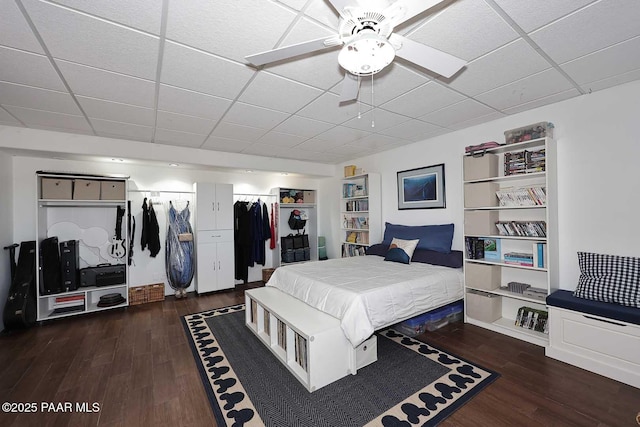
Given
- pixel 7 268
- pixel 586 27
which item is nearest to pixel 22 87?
pixel 7 268

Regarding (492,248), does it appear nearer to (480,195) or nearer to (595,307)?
(480,195)

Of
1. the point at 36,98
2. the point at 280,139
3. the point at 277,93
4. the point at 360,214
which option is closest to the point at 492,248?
the point at 360,214

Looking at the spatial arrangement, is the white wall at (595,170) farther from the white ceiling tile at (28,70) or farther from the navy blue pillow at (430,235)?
the white ceiling tile at (28,70)

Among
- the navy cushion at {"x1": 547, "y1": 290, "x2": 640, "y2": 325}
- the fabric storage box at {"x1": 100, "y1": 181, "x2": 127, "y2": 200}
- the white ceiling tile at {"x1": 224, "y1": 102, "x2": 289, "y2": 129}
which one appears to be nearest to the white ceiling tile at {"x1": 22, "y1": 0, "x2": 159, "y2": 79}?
the white ceiling tile at {"x1": 224, "y1": 102, "x2": 289, "y2": 129}

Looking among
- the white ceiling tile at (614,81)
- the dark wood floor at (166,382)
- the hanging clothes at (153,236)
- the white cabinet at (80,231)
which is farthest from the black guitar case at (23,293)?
the white ceiling tile at (614,81)

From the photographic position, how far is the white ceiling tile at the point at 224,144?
3824 mm

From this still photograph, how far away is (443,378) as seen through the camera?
2.20m

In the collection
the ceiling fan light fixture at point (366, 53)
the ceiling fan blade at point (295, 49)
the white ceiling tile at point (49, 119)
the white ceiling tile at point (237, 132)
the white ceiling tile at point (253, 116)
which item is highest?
the white ceiling tile at point (253, 116)

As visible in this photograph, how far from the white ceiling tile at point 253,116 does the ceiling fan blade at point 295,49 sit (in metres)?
1.28

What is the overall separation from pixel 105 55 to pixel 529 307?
4.54m

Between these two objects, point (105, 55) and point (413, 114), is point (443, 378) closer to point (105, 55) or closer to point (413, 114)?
point (413, 114)

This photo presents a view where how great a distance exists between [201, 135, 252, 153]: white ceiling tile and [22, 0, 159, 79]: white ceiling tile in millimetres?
1765

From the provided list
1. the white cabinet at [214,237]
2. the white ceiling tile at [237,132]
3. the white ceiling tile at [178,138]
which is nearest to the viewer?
the white ceiling tile at [237,132]

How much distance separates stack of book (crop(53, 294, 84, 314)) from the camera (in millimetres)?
3775
